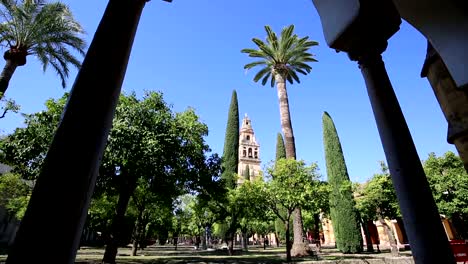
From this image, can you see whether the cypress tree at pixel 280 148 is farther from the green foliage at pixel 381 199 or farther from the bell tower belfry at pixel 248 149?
the bell tower belfry at pixel 248 149

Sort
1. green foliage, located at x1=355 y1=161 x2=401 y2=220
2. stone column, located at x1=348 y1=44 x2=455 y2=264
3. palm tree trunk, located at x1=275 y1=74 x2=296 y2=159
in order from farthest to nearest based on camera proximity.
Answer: green foliage, located at x1=355 y1=161 x2=401 y2=220 → palm tree trunk, located at x1=275 y1=74 x2=296 y2=159 → stone column, located at x1=348 y1=44 x2=455 y2=264

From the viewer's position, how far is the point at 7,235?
1302 inches

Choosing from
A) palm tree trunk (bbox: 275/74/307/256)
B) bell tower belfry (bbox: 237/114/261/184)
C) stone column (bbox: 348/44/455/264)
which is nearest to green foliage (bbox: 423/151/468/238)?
palm tree trunk (bbox: 275/74/307/256)

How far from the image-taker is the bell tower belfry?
7331 cm

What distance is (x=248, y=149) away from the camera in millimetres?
74938

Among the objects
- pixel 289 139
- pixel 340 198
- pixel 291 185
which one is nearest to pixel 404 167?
pixel 291 185

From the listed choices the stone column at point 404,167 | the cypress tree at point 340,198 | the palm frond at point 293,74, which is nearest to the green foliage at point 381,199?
the cypress tree at point 340,198

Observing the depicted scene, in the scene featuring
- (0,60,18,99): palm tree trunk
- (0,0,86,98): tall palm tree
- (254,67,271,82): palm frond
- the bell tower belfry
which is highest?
the bell tower belfry

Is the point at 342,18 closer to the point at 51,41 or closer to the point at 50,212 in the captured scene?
the point at 50,212

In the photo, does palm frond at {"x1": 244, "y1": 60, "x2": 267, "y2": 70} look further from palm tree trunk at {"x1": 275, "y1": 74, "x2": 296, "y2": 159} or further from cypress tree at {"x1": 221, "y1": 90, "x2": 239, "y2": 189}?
cypress tree at {"x1": 221, "y1": 90, "x2": 239, "y2": 189}

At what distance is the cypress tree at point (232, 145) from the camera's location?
31205 mm

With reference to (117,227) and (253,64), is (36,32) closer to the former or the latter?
(117,227)

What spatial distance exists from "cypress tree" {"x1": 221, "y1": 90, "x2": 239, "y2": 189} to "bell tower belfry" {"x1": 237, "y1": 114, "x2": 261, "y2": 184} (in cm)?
3645

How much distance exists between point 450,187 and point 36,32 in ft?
Result: 107
